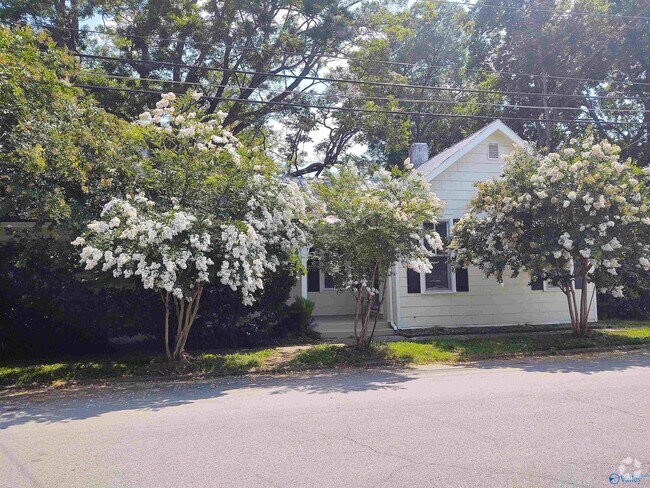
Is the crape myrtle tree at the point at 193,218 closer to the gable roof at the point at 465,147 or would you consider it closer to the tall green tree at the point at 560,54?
the gable roof at the point at 465,147

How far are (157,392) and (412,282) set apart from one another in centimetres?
866

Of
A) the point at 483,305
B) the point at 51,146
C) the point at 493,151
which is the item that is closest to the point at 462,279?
the point at 483,305

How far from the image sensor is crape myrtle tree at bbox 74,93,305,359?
8828 millimetres

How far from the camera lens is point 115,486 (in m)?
4.48

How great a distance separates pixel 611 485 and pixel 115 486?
13.5ft

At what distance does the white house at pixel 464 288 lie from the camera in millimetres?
15523

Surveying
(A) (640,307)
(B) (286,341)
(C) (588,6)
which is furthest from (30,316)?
(C) (588,6)

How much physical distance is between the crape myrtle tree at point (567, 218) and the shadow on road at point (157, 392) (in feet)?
15.4

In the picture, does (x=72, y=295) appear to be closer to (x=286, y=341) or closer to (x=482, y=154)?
(x=286, y=341)

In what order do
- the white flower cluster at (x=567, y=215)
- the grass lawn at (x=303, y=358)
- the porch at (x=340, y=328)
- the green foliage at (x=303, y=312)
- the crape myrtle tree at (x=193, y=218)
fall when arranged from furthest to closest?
the porch at (x=340, y=328), the green foliage at (x=303, y=312), the white flower cluster at (x=567, y=215), the grass lawn at (x=303, y=358), the crape myrtle tree at (x=193, y=218)

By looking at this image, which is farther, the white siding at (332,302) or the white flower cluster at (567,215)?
the white siding at (332,302)

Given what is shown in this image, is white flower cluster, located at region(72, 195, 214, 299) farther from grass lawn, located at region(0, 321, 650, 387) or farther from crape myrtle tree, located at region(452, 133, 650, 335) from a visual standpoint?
crape myrtle tree, located at region(452, 133, 650, 335)

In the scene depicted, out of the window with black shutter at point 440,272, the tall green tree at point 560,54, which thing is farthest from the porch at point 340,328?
the tall green tree at point 560,54

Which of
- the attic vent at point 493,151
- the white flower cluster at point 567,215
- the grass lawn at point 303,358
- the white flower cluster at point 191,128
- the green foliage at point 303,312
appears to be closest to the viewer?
the white flower cluster at point 191,128
